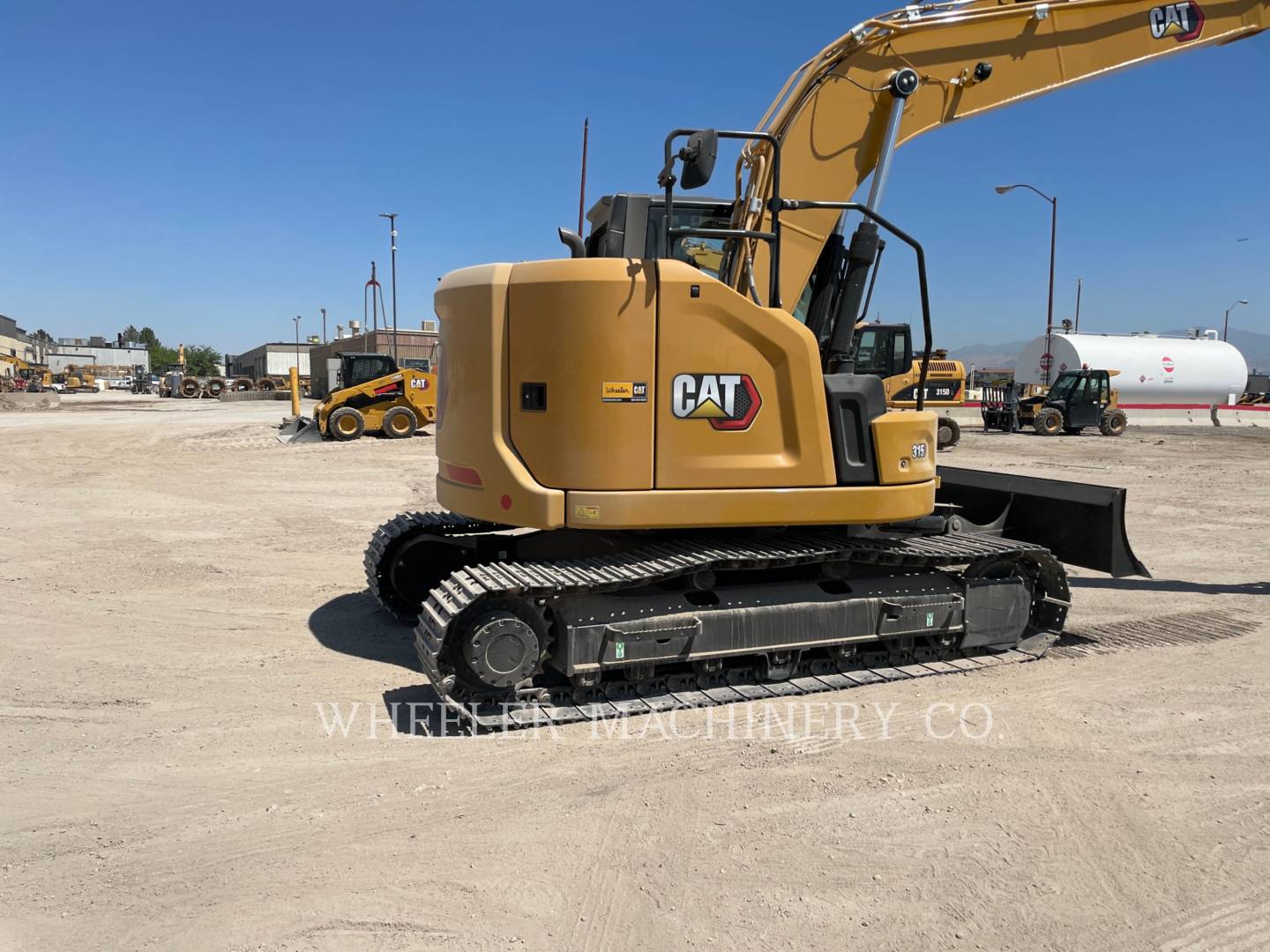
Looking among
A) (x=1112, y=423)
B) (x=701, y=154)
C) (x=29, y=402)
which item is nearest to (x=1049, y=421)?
(x=1112, y=423)

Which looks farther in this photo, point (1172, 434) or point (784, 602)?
point (1172, 434)

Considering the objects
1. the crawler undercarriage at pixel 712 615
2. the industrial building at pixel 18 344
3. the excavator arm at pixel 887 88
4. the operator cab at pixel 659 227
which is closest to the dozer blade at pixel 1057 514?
the crawler undercarriage at pixel 712 615

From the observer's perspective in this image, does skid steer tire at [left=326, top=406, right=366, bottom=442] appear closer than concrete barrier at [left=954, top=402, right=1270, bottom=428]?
Yes

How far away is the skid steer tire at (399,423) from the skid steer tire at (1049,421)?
19216 millimetres

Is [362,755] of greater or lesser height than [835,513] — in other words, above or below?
below

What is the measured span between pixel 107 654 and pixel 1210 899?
6.61 m

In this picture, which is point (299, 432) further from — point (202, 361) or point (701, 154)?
point (202, 361)

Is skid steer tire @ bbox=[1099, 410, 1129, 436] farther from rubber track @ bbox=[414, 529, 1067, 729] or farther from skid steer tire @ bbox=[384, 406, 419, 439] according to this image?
rubber track @ bbox=[414, 529, 1067, 729]

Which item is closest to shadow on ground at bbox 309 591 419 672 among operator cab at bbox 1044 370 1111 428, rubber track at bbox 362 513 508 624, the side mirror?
rubber track at bbox 362 513 508 624

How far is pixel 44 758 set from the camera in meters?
4.58

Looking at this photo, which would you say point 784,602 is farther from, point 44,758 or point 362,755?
point 44,758

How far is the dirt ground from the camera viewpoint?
3.32 m

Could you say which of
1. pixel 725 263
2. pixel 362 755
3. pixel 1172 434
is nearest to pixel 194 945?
pixel 362 755

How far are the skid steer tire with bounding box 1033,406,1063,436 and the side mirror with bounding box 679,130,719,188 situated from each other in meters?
26.0
